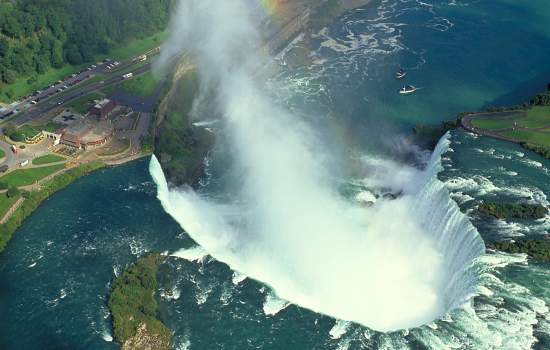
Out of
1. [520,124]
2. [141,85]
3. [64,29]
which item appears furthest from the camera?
[64,29]

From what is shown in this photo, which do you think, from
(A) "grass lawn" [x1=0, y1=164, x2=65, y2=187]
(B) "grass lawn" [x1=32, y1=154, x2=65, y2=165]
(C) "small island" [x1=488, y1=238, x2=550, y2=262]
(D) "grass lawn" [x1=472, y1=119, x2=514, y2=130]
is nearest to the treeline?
(B) "grass lawn" [x1=32, y1=154, x2=65, y2=165]

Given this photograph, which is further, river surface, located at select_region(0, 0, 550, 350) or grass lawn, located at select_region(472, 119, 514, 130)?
grass lawn, located at select_region(472, 119, 514, 130)

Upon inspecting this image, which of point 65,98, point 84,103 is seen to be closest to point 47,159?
point 84,103

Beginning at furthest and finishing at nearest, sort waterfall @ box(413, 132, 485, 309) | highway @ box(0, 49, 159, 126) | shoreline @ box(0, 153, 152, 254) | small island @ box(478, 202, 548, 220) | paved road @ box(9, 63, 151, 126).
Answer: highway @ box(0, 49, 159, 126)
paved road @ box(9, 63, 151, 126)
shoreline @ box(0, 153, 152, 254)
small island @ box(478, 202, 548, 220)
waterfall @ box(413, 132, 485, 309)

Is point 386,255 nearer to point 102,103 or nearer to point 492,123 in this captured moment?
point 492,123

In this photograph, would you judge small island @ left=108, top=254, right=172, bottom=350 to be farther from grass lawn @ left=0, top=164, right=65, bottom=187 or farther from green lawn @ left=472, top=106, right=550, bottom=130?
green lawn @ left=472, top=106, right=550, bottom=130

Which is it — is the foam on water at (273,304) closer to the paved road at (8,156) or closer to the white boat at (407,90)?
the paved road at (8,156)

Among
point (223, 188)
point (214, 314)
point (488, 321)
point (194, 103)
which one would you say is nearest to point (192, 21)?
point (194, 103)
